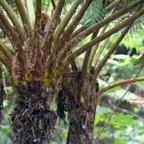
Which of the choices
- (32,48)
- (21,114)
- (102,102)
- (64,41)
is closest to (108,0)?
(64,41)

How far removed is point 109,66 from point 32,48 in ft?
10.5

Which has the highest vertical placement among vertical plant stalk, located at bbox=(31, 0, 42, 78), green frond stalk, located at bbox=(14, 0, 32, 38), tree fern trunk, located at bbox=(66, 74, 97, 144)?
green frond stalk, located at bbox=(14, 0, 32, 38)

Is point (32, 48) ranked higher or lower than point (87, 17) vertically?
lower

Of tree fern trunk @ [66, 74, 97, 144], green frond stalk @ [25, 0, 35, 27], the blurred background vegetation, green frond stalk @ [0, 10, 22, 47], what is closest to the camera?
green frond stalk @ [0, 10, 22, 47]

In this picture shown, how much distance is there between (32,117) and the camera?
1.42 m

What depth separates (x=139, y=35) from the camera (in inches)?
Result: 86.2

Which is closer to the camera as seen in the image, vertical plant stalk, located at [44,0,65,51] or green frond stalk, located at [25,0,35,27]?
vertical plant stalk, located at [44,0,65,51]

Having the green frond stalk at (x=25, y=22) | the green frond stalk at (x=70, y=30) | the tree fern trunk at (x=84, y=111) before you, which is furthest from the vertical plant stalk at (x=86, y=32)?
the tree fern trunk at (x=84, y=111)

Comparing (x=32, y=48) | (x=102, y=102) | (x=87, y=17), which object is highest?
(x=87, y=17)

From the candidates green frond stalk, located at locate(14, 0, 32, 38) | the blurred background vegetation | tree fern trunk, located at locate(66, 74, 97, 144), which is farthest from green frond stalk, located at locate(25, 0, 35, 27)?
tree fern trunk, located at locate(66, 74, 97, 144)

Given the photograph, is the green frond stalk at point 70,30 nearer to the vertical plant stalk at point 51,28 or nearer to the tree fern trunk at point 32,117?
the vertical plant stalk at point 51,28

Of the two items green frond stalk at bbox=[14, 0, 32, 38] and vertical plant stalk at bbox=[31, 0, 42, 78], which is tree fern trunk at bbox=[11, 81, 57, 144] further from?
green frond stalk at bbox=[14, 0, 32, 38]

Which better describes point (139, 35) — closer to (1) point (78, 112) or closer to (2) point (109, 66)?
(1) point (78, 112)

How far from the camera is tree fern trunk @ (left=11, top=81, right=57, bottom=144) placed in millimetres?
1421
